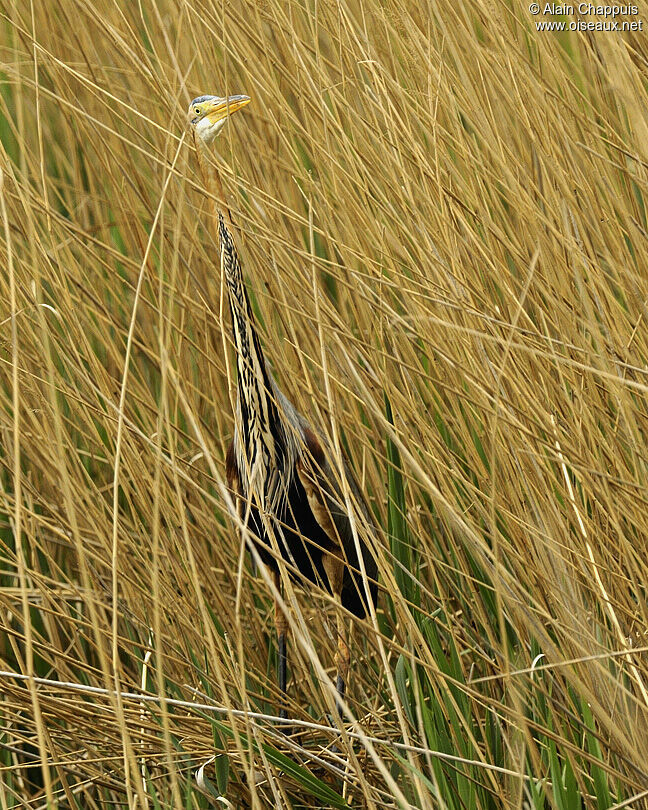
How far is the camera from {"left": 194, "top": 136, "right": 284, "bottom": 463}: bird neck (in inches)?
A: 53.4

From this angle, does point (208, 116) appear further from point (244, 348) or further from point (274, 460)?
point (274, 460)

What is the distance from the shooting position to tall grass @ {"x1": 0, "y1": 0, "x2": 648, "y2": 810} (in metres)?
1.16

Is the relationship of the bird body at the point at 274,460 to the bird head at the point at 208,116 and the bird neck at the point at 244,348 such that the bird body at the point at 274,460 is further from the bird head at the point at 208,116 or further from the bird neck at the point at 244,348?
the bird head at the point at 208,116

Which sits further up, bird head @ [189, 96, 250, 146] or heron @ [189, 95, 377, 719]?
bird head @ [189, 96, 250, 146]

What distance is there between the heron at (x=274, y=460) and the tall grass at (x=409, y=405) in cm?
4

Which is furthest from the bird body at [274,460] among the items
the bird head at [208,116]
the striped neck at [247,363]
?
the bird head at [208,116]

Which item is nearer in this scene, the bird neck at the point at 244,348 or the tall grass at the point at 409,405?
the tall grass at the point at 409,405

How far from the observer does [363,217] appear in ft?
4.53

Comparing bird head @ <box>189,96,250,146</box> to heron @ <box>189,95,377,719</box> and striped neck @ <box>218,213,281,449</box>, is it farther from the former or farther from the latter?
striped neck @ <box>218,213,281,449</box>

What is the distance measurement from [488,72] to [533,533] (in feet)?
2.24

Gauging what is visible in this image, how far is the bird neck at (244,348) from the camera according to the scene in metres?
1.36

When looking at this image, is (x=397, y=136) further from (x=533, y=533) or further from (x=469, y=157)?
(x=533, y=533)

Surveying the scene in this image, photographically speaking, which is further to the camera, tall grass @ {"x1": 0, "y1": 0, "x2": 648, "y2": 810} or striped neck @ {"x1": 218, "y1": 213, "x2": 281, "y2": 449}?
striped neck @ {"x1": 218, "y1": 213, "x2": 281, "y2": 449}

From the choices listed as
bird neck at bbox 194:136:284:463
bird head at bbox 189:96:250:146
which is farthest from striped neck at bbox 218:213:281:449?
bird head at bbox 189:96:250:146
